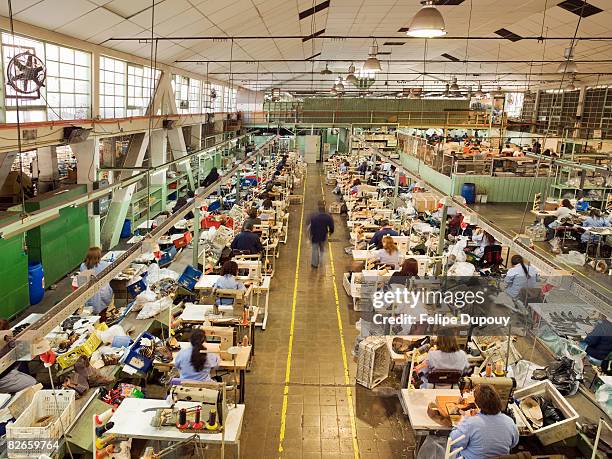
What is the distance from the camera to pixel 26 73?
32.4 ft

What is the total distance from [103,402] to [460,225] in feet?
38.0

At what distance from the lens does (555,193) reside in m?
18.7

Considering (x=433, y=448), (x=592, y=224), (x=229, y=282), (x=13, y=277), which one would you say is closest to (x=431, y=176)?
(x=592, y=224)

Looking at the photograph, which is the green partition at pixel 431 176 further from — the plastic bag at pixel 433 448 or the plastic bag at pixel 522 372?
the plastic bag at pixel 433 448

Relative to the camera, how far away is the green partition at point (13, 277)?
404 inches

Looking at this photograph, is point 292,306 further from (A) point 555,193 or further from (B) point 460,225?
(A) point 555,193

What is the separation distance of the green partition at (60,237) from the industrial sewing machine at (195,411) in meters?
7.60

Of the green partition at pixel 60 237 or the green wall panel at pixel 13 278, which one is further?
the green partition at pixel 60 237

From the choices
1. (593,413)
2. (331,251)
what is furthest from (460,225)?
(593,413)

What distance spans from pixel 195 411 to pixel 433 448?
253 centimetres

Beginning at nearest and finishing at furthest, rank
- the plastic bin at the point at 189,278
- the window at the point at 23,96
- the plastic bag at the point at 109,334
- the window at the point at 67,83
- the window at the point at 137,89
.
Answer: the plastic bag at the point at 109,334
the window at the point at 23,96
the plastic bin at the point at 189,278
the window at the point at 67,83
the window at the point at 137,89

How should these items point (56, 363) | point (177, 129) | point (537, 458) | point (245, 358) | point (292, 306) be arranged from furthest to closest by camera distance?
point (177, 129)
point (292, 306)
point (56, 363)
point (245, 358)
point (537, 458)

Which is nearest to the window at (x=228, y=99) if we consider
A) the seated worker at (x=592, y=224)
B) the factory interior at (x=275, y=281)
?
the factory interior at (x=275, y=281)

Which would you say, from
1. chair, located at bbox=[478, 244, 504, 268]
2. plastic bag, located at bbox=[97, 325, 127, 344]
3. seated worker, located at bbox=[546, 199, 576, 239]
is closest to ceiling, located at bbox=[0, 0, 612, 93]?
chair, located at bbox=[478, 244, 504, 268]
